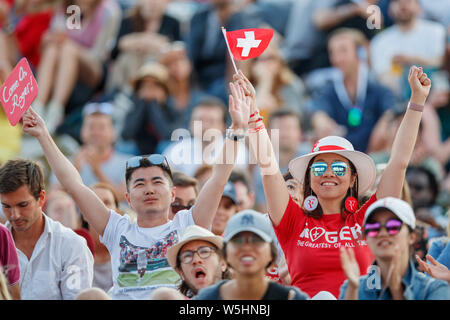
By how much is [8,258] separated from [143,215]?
0.90m

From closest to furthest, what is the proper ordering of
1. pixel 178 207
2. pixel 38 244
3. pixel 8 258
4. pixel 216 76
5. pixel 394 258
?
pixel 394 258, pixel 8 258, pixel 38 244, pixel 178 207, pixel 216 76

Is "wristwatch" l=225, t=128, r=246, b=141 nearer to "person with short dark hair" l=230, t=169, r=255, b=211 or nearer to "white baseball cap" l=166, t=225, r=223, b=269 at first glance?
"white baseball cap" l=166, t=225, r=223, b=269

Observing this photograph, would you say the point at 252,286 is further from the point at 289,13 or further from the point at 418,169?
the point at 289,13

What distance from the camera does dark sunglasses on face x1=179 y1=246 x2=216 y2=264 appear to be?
5234 mm

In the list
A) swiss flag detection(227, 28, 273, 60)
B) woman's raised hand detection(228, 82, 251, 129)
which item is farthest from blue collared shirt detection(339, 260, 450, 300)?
swiss flag detection(227, 28, 273, 60)

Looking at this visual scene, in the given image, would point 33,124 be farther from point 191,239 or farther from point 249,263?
point 249,263

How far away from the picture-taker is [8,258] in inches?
204

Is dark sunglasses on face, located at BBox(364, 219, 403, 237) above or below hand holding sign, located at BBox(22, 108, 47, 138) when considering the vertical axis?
below

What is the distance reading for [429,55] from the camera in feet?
34.1

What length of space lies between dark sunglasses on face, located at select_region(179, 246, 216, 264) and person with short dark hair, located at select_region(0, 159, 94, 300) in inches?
28.4

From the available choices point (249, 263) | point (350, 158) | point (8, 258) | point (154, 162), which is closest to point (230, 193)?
point (154, 162)
